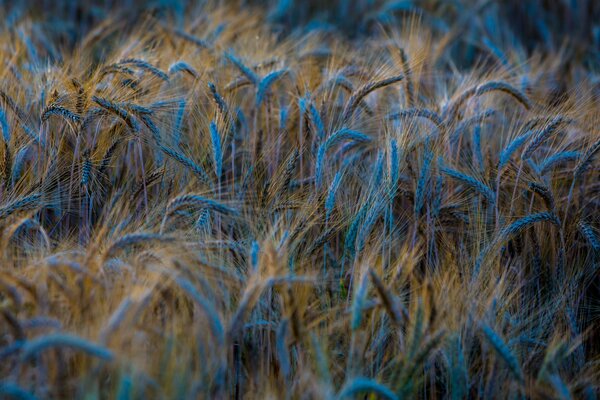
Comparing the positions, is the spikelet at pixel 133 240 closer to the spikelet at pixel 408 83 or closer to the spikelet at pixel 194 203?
the spikelet at pixel 194 203

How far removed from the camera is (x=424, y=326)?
1.89 metres

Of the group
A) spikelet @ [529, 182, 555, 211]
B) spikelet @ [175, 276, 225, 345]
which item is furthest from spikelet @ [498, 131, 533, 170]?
spikelet @ [175, 276, 225, 345]

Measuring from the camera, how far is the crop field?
1783 millimetres

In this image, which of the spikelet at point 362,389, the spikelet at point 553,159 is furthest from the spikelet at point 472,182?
the spikelet at point 362,389

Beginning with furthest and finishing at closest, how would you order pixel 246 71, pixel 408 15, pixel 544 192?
pixel 408 15, pixel 246 71, pixel 544 192

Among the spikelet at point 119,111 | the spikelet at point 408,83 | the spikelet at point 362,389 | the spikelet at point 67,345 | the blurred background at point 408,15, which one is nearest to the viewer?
the spikelet at point 67,345

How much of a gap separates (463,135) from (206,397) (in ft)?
6.30

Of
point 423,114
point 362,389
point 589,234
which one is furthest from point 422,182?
point 362,389

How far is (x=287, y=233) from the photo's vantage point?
7.24 feet

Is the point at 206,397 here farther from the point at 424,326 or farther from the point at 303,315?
the point at 424,326

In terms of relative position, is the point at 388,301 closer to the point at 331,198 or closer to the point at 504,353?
the point at 504,353

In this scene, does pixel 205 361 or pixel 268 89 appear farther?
pixel 268 89

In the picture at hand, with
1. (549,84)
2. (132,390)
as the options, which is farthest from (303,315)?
Result: (549,84)

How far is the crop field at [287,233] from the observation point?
1.78 meters
